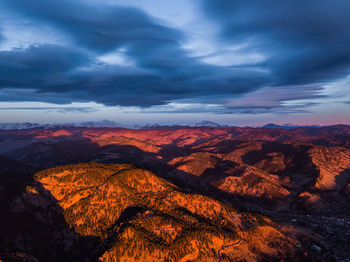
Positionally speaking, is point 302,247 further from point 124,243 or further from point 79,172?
point 79,172

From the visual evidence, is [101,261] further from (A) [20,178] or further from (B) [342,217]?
(B) [342,217]

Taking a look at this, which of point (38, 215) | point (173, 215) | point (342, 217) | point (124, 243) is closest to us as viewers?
point (124, 243)

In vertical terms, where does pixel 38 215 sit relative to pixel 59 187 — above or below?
below

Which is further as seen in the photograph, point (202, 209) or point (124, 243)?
point (202, 209)

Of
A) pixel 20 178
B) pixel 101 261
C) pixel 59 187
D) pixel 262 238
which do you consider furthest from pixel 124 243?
pixel 20 178

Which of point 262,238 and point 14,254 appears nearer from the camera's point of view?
point 14,254

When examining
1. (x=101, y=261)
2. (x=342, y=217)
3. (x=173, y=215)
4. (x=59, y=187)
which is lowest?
(x=342, y=217)

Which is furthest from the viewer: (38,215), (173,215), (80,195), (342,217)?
(342,217)

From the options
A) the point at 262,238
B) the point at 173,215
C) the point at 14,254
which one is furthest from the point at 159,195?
the point at 14,254

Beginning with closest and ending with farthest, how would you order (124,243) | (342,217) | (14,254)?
(14,254), (124,243), (342,217)
